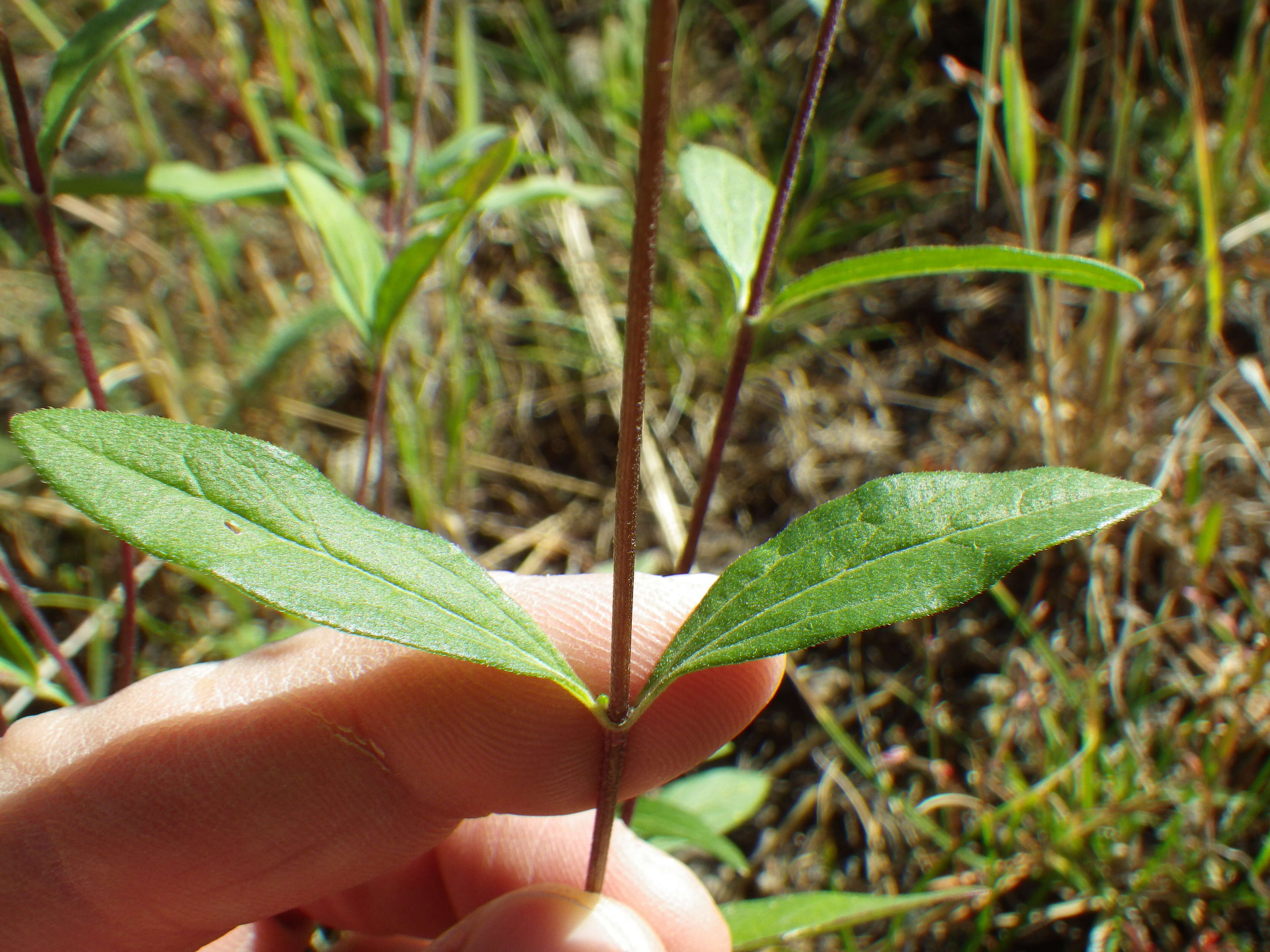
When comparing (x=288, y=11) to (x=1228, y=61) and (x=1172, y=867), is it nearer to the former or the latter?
(x=1228, y=61)

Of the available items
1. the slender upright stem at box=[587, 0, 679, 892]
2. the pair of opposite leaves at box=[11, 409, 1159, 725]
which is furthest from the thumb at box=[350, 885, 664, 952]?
the pair of opposite leaves at box=[11, 409, 1159, 725]

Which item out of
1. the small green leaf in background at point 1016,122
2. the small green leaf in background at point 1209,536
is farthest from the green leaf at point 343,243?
the small green leaf in background at point 1209,536

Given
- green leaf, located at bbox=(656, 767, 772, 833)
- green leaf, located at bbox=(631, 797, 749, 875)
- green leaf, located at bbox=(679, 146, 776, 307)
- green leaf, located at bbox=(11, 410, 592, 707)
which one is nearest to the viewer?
green leaf, located at bbox=(11, 410, 592, 707)

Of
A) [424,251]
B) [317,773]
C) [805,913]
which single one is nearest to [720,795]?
[805,913]

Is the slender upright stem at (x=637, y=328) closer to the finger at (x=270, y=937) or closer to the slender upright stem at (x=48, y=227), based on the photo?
the slender upright stem at (x=48, y=227)

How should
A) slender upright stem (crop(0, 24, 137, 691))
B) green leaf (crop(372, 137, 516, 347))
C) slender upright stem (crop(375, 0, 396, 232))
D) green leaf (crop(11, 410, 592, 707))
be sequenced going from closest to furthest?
green leaf (crop(11, 410, 592, 707)), slender upright stem (crop(0, 24, 137, 691)), green leaf (crop(372, 137, 516, 347)), slender upright stem (crop(375, 0, 396, 232))

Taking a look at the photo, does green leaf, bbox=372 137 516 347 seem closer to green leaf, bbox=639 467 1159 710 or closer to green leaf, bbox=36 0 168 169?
green leaf, bbox=36 0 168 169

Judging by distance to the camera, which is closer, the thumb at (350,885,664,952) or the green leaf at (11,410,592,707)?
the green leaf at (11,410,592,707)
